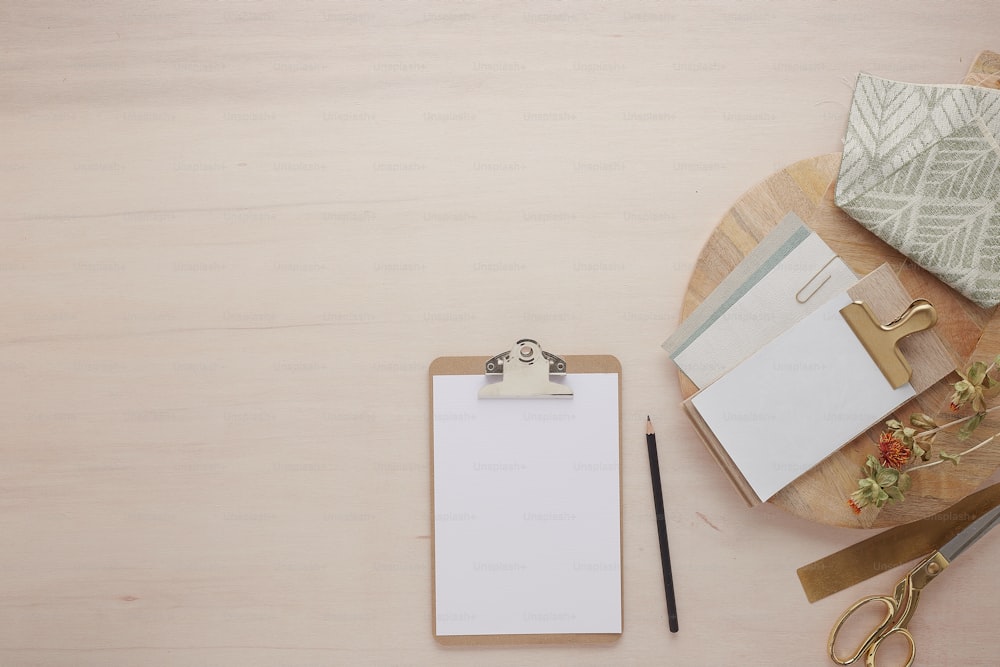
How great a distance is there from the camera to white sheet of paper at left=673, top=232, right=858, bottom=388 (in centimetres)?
77

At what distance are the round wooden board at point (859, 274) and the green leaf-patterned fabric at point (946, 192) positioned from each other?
0.02 meters

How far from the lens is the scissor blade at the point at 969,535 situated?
2.53 ft

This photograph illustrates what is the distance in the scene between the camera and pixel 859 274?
77cm

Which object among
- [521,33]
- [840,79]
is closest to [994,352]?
[840,79]

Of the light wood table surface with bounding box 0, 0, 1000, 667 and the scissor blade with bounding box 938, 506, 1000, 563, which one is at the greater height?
the light wood table surface with bounding box 0, 0, 1000, 667

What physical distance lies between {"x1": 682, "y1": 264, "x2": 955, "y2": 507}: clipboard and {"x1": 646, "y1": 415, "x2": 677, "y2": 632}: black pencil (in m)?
0.06

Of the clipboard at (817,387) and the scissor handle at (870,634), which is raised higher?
the clipboard at (817,387)

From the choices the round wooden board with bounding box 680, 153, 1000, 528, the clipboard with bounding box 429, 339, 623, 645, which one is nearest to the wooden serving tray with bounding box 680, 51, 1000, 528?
the round wooden board with bounding box 680, 153, 1000, 528

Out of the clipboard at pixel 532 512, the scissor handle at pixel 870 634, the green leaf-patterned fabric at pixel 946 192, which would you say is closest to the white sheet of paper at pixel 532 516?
the clipboard at pixel 532 512

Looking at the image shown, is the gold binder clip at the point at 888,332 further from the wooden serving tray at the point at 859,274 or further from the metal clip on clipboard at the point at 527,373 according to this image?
the metal clip on clipboard at the point at 527,373

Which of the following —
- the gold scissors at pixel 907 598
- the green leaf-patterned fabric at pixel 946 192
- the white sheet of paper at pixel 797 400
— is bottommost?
the gold scissors at pixel 907 598

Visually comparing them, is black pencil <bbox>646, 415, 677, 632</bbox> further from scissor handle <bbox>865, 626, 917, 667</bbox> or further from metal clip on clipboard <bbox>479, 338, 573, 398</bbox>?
scissor handle <bbox>865, 626, 917, 667</bbox>

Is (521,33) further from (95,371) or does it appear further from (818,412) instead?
(95,371)

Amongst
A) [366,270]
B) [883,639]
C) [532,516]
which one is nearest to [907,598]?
[883,639]
